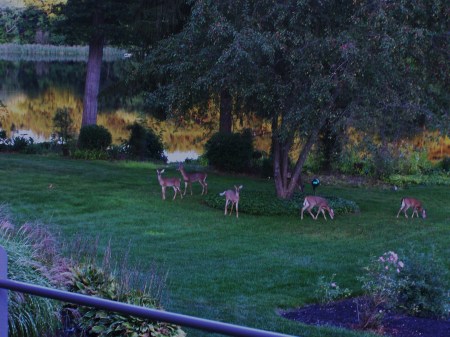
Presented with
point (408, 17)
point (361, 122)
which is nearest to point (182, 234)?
point (361, 122)

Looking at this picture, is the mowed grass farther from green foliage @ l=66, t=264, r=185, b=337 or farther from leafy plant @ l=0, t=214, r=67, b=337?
leafy plant @ l=0, t=214, r=67, b=337

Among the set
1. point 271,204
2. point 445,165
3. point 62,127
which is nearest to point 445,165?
point 445,165

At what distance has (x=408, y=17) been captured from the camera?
46.1 feet

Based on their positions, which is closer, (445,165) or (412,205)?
(412,205)

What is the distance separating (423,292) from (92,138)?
57.1 feet

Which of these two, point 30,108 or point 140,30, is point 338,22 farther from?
point 30,108

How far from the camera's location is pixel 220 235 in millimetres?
12922

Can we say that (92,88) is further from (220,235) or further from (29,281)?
(29,281)

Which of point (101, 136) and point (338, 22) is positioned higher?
point (338, 22)

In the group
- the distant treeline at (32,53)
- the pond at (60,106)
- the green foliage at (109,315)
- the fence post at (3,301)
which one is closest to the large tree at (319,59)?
the pond at (60,106)

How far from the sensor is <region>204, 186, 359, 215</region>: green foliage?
1530cm

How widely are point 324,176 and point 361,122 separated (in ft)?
33.3

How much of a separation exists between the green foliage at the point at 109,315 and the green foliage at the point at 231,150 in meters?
15.4

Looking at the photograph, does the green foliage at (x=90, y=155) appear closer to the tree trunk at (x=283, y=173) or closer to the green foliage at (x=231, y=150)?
the green foliage at (x=231, y=150)
